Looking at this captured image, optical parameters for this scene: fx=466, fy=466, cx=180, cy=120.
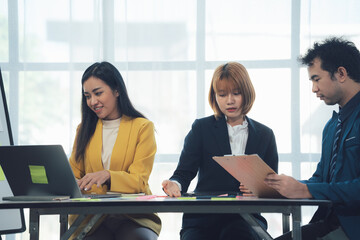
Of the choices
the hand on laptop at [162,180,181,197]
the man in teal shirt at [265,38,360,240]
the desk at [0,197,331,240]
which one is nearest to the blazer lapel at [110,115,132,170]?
the hand on laptop at [162,180,181,197]

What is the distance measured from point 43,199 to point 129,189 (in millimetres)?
458

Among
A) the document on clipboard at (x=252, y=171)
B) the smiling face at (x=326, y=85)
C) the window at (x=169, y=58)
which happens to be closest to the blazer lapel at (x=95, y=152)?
the document on clipboard at (x=252, y=171)

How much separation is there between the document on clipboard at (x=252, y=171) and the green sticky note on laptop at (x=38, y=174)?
61 centimetres

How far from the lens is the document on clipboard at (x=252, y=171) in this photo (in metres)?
1.51

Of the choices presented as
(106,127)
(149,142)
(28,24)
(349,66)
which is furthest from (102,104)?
(28,24)

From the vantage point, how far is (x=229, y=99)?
2100 mm

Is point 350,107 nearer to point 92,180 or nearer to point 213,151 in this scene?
point 213,151

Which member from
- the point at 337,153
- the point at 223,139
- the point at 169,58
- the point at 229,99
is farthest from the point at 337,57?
the point at 169,58

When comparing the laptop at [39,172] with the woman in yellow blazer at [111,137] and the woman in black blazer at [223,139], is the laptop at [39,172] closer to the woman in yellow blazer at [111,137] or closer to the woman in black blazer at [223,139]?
the woman in yellow blazer at [111,137]

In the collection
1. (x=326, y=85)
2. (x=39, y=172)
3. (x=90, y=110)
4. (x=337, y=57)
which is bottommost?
(x=39, y=172)

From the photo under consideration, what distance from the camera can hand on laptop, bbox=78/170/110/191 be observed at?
6.08ft

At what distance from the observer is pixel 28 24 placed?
138 inches

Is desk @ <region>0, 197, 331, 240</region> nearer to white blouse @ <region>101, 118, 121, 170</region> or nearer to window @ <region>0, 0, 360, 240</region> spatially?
white blouse @ <region>101, 118, 121, 170</region>

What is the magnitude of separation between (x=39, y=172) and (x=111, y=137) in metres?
0.62
